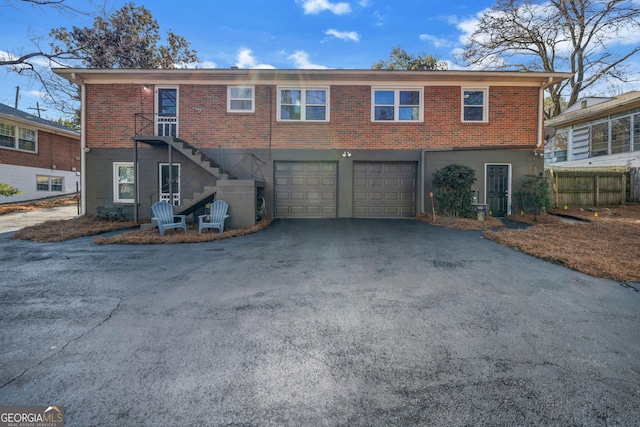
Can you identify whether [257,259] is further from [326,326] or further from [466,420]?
[466,420]

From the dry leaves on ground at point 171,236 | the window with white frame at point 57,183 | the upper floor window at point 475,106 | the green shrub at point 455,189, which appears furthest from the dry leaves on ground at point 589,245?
the window with white frame at point 57,183

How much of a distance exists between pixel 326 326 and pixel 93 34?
24.7 metres

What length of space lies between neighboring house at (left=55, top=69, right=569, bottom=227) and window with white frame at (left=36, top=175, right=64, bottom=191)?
41.1ft

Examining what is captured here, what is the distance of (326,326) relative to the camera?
3209 mm

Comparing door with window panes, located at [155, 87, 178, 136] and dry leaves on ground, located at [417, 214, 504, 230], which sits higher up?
door with window panes, located at [155, 87, 178, 136]

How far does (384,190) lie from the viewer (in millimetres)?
11969

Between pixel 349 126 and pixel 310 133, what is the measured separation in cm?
156

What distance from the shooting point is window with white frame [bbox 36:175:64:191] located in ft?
65.0

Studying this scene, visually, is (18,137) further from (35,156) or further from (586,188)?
(586,188)

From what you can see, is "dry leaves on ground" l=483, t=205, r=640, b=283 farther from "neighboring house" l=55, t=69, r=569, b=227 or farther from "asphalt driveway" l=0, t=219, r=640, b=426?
"neighboring house" l=55, t=69, r=569, b=227

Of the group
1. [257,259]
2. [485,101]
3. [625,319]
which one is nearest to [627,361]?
[625,319]

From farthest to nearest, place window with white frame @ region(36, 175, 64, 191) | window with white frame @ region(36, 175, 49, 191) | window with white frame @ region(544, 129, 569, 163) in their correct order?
window with white frame @ region(36, 175, 64, 191) → window with white frame @ region(36, 175, 49, 191) → window with white frame @ region(544, 129, 569, 163)

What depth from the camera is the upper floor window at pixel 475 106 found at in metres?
11.8

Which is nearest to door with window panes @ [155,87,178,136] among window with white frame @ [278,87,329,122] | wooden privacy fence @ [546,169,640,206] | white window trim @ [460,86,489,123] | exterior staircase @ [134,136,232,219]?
exterior staircase @ [134,136,232,219]
